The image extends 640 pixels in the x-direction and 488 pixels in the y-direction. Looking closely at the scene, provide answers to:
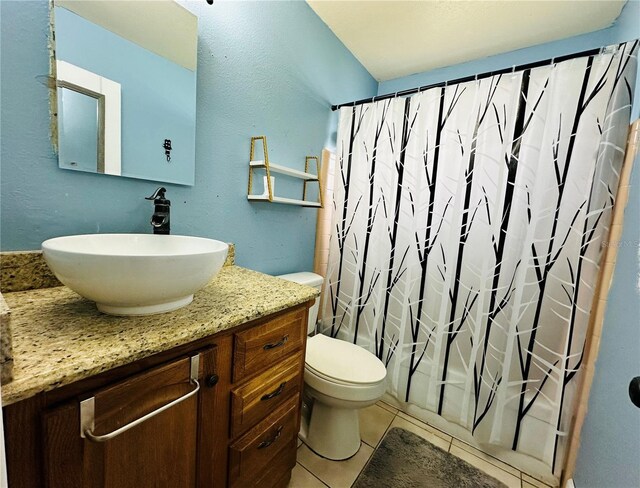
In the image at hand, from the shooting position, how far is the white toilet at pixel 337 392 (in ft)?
3.90

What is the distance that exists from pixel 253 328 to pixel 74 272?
0.44 m

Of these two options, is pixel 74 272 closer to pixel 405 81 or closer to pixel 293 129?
pixel 293 129

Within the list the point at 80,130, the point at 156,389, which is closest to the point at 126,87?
the point at 80,130

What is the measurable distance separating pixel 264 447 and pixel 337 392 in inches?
15.3

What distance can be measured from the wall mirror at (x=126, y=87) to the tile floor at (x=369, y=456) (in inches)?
55.4

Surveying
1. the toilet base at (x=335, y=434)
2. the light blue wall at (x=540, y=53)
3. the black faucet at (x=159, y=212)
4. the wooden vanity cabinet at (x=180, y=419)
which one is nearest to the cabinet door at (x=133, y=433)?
the wooden vanity cabinet at (x=180, y=419)

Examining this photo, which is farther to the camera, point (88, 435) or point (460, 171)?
point (460, 171)

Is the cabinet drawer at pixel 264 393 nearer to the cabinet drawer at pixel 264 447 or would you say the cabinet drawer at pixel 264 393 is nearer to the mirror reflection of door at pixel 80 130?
the cabinet drawer at pixel 264 447

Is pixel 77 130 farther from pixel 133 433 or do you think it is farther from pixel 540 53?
pixel 540 53

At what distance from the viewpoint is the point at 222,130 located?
1.22m

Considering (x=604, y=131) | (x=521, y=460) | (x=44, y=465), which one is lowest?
(x=521, y=460)

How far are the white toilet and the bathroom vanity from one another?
0.86ft

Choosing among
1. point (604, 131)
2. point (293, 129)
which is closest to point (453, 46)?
point (604, 131)

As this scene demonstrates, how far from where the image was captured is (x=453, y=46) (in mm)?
1750
